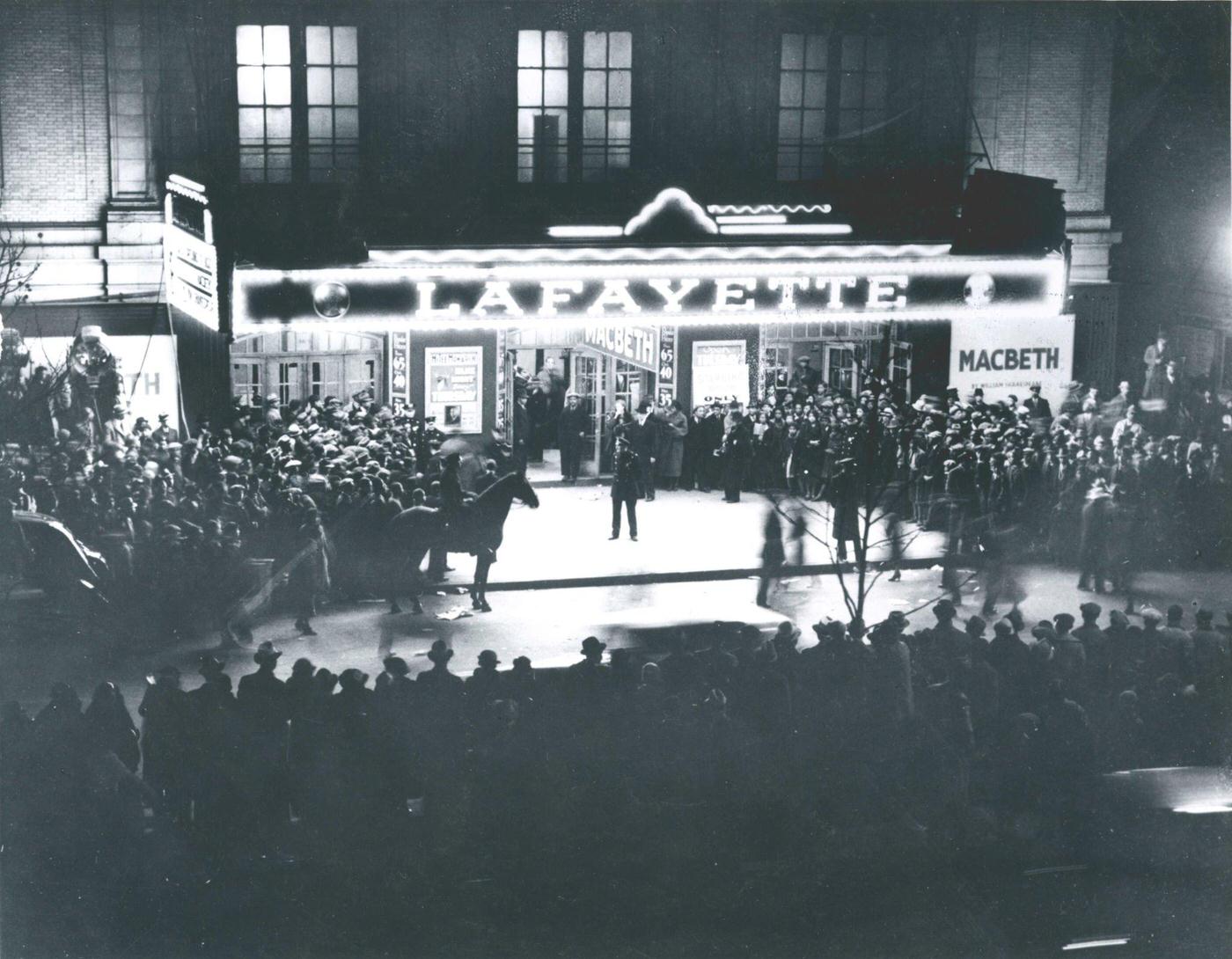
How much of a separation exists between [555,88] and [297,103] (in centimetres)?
425

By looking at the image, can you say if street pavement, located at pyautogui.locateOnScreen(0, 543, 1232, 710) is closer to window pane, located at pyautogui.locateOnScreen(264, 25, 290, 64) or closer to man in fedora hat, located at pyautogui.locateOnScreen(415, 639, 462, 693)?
man in fedora hat, located at pyautogui.locateOnScreen(415, 639, 462, 693)

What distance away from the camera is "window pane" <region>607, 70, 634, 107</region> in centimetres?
2331

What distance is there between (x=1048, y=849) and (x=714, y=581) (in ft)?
26.4

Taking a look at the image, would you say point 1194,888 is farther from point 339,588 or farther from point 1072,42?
point 1072,42

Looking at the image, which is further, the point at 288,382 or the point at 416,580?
the point at 288,382

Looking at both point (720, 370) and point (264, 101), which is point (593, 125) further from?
point (264, 101)

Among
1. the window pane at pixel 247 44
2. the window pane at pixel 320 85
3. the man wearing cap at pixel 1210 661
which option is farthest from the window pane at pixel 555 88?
the man wearing cap at pixel 1210 661

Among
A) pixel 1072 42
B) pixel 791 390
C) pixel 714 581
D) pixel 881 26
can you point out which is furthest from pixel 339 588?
pixel 1072 42

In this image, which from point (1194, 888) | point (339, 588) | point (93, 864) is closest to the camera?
point (93, 864)

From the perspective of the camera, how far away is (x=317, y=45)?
21.9 m

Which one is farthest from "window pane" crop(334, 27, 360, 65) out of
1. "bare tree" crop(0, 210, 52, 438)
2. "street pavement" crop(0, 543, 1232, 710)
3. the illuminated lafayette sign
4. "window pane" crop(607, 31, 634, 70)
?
"street pavement" crop(0, 543, 1232, 710)

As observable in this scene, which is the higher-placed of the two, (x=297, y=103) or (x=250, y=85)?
(x=250, y=85)

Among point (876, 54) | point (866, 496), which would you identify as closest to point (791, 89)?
point (876, 54)

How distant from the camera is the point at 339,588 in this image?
17375 mm
